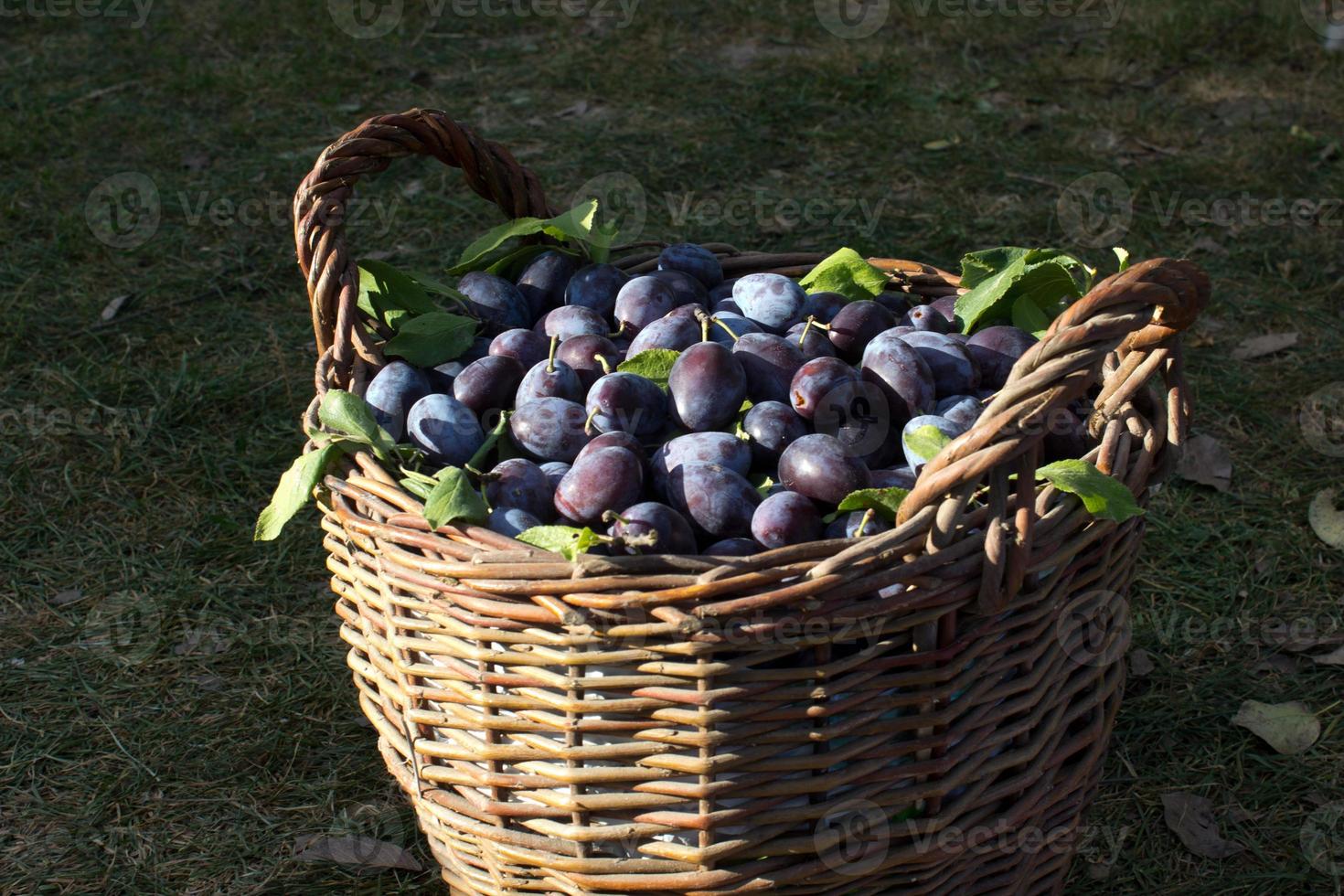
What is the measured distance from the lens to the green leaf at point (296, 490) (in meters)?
1.38

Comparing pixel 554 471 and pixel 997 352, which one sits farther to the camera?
pixel 997 352

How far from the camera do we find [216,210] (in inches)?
139

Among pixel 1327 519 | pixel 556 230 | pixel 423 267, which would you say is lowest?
pixel 1327 519

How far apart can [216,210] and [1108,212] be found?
2.57 m

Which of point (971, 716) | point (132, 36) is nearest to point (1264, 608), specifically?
point (971, 716)

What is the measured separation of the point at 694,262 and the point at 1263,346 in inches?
67.1

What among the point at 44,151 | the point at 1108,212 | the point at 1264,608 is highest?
Result: the point at 44,151

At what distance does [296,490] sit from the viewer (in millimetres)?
1389

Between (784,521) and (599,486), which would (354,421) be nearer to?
(599,486)

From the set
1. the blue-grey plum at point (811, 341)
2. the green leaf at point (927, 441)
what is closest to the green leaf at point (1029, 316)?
the blue-grey plum at point (811, 341)

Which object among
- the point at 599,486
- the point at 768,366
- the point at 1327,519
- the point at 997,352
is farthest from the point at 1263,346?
the point at 599,486

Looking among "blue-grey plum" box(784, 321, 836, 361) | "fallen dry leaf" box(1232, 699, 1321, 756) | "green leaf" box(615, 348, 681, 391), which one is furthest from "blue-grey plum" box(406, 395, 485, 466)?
"fallen dry leaf" box(1232, 699, 1321, 756)

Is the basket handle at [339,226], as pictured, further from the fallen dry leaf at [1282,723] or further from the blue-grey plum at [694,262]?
the fallen dry leaf at [1282,723]

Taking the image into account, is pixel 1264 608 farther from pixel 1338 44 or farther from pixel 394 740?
pixel 1338 44
